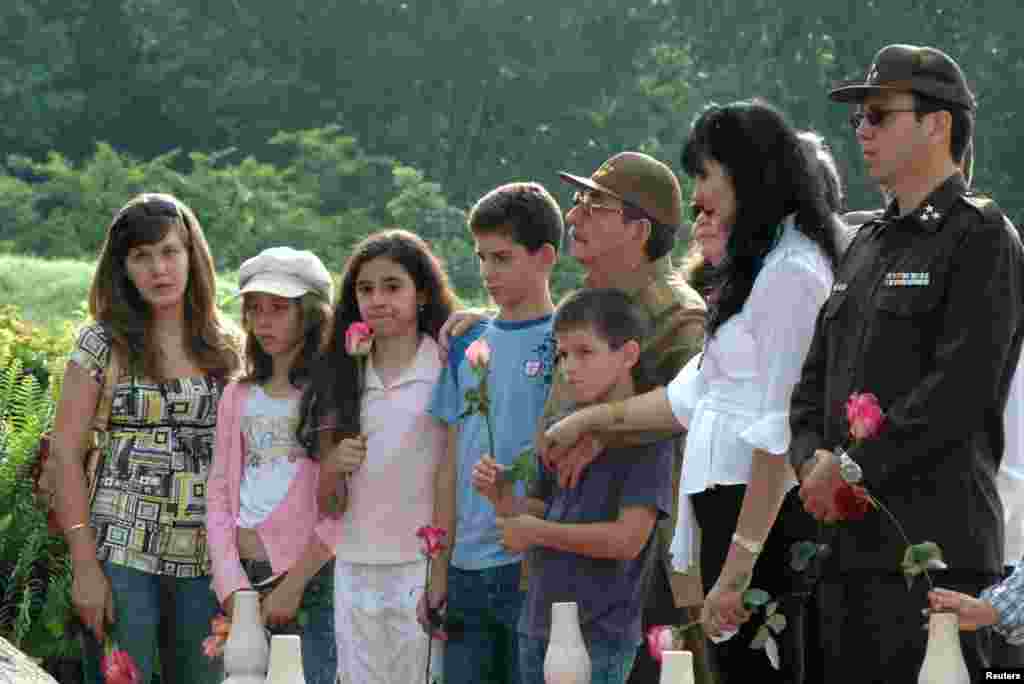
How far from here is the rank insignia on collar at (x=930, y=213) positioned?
4664 mm

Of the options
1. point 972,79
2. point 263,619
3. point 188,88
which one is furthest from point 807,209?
point 188,88

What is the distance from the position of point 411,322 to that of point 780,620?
215 centimetres

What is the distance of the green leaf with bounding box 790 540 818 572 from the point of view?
4.70 meters

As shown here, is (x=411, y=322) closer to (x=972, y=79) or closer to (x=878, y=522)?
(x=878, y=522)

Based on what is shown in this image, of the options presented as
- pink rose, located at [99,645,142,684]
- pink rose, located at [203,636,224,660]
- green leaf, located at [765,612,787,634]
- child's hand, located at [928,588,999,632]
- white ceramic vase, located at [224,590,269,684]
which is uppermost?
child's hand, located at [928,588,999,632]

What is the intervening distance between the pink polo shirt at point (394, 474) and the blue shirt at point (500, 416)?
0.19 metres

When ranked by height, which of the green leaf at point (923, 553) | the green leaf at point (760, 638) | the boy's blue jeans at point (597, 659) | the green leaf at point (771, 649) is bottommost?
the boy's blue jeans at point (597, 659)

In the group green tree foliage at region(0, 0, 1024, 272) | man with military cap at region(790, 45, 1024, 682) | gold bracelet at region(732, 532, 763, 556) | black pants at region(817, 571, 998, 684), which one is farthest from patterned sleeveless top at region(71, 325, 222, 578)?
green tree foliage at region(0, 0, 1024, 272)

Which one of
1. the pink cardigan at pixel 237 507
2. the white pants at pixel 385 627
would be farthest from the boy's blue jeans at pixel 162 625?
the white pants at pixel 385 627

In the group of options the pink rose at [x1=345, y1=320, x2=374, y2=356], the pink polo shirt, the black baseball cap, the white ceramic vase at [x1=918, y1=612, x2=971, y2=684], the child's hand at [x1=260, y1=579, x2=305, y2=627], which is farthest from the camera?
the child's hand at [x1=260, y1=579, x2=305, y2=627]

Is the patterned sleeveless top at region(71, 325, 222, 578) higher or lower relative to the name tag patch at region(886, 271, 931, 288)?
lower

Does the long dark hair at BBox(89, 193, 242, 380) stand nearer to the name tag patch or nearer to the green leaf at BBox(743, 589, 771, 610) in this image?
the green leaf at BBox(743, 589, 771, 610)

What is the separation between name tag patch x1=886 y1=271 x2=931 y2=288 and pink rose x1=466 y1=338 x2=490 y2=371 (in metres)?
1.60

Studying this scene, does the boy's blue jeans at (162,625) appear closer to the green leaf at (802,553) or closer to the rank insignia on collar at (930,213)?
the green leaf at (802,553)
